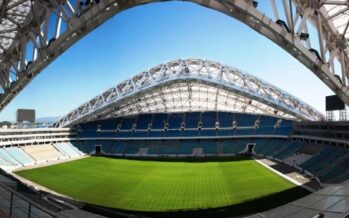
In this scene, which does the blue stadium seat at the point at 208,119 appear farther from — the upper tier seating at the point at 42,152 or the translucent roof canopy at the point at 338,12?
the translucent roof canopy at the point at 338,12

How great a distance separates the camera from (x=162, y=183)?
31.2m

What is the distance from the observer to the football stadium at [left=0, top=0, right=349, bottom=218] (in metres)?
13.3

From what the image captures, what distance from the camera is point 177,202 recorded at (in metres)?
23.6

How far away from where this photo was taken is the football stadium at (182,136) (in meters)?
13.3

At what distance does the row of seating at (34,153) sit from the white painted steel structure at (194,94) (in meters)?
7.34

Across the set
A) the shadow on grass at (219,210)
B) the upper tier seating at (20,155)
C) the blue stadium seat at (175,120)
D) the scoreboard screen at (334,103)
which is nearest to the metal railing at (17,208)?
the shadow on grass at (219,210)

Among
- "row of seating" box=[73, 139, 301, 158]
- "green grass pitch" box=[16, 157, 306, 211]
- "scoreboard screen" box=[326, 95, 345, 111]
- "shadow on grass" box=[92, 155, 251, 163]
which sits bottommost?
"green grass pitch" box=[16, 157, 306, 211]

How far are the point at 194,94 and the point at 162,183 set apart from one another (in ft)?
104

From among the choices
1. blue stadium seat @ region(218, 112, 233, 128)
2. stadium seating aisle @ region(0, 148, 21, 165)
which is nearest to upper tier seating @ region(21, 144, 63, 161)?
stadium seating aisle @ region(0, 148, 21, 165)

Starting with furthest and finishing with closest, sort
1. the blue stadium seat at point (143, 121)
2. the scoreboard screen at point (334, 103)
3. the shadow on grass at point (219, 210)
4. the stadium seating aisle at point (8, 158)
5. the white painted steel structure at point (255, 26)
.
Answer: the blue stadium seat at point (143, 121) < the stadium seating aisle at point (8, 158) < the scoreboard screen at point (334, 103) < the shadow on grass at point (219, 210) < the white painted steel structure at point (255, 26)

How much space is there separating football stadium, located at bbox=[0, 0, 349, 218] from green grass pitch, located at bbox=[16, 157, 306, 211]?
0.49ft

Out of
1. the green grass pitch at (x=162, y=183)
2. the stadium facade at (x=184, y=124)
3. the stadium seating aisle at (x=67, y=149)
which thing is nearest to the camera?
the green grass pitch at (x=162, y=183)

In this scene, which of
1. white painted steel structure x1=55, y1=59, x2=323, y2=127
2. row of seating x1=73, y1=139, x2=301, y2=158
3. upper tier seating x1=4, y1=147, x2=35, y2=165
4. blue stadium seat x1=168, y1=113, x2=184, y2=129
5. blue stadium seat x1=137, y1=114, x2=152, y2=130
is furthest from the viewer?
blue stadium seat x1=137, y1=114, x2=152, y2=130

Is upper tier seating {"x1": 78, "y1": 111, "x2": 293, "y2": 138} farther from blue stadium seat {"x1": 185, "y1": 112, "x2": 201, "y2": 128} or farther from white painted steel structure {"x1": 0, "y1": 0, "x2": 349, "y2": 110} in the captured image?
white painted steel structure {"x1": 0, "y1": 0, "x2": 349, "y2": 110}
